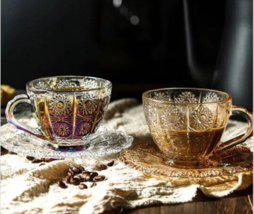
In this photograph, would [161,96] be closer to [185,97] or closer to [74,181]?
[185,97]

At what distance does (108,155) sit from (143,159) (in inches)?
2.6

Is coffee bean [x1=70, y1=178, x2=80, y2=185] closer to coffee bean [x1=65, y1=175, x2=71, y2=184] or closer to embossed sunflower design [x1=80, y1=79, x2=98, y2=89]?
coffee bean [x1=65, y1=175, x2=71, y2=184]

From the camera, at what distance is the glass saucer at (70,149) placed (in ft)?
2.69

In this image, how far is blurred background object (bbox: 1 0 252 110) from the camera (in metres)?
1.31

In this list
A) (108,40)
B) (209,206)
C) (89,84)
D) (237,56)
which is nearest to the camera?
(209,206)

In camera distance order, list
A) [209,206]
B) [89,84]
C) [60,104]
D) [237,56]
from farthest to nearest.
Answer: [237,56] < [89,84] < [60,104] < [209,206]

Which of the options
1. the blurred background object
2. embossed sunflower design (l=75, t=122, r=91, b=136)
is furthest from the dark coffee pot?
embossed sunflower design (l=75, t=122, r=91, b=136)

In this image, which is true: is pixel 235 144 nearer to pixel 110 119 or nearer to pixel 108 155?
pixel 108 155

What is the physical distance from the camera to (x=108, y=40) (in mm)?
1327

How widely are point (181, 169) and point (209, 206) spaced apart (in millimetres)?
76

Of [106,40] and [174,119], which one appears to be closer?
[174,119]

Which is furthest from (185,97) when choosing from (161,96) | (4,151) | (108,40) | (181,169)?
(108,40)

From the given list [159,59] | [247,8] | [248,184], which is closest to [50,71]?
[159,59]

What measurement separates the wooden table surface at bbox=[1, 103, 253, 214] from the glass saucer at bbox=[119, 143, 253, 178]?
0.03 metres
